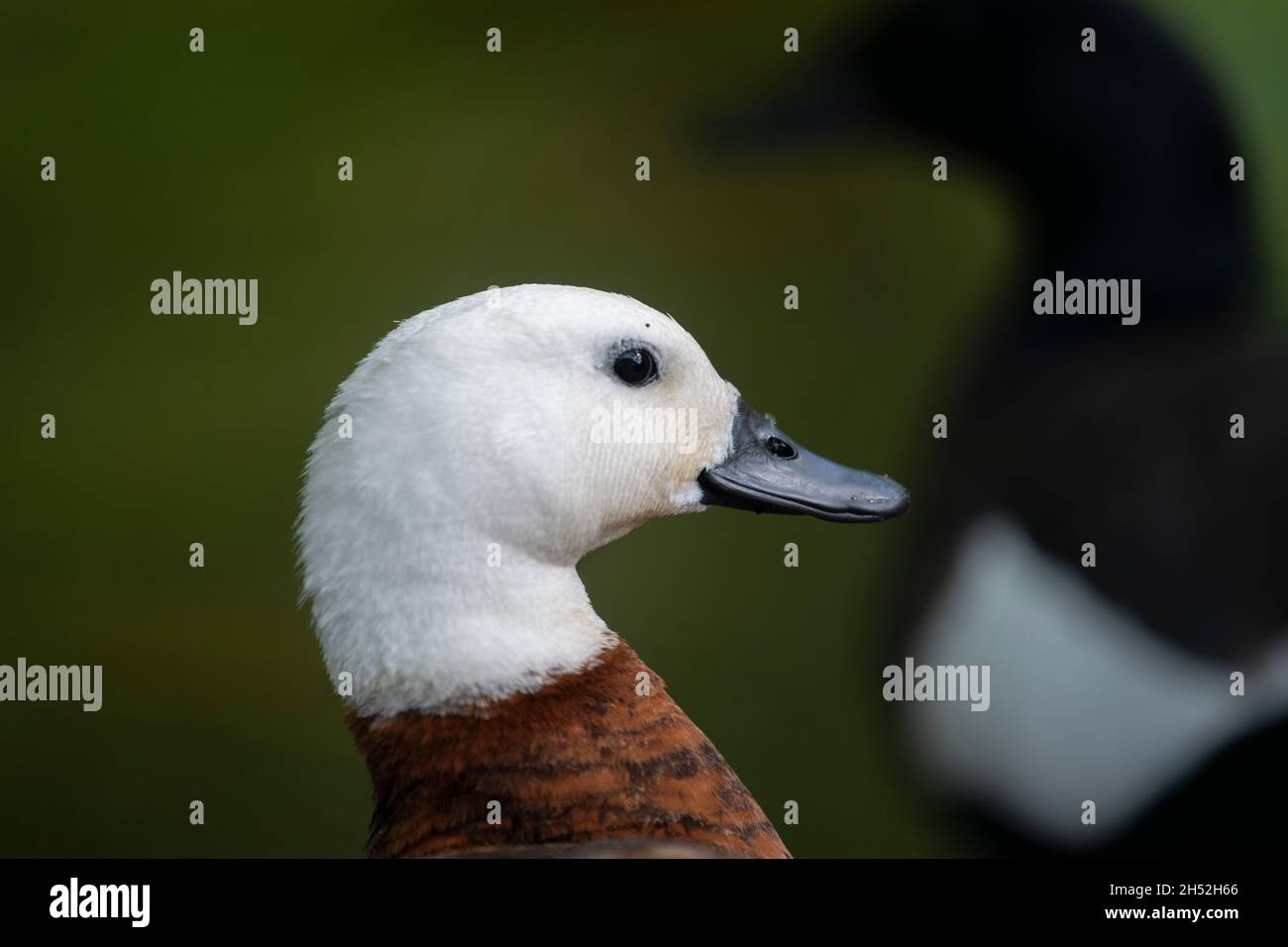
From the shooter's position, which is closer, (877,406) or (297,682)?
(297,682)

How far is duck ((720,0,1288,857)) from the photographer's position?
3.99 ft

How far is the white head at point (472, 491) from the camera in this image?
564mm

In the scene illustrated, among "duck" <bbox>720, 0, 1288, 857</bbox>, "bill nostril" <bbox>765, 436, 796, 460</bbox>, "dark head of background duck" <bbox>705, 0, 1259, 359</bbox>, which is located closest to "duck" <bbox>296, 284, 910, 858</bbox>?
"bill nostril" <bbox>765, 436, 796, 460</bbox>

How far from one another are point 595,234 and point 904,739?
29.0 inches

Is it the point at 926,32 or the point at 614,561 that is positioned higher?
the point at 926,32

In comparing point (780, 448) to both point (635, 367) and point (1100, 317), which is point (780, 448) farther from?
point (1100, 317)

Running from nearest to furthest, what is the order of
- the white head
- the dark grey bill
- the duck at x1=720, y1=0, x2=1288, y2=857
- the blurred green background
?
1. the white head
2. the dark grey bill
3. the duck at x1=720, y1=0, x2=1288, y2=857
4. the blurred green background

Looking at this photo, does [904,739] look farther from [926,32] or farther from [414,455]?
[414,455]

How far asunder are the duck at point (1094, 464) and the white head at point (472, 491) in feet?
2.67

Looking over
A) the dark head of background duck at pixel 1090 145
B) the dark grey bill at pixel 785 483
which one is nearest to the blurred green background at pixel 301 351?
the dark head of background duck at pixel 1090 145

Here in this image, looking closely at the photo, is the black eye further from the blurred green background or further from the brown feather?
the blurred green background

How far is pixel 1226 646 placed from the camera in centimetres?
121

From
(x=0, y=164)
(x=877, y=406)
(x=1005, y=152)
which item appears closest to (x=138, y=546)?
(x=0, y=164)

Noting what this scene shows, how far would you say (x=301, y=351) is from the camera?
143 cm
